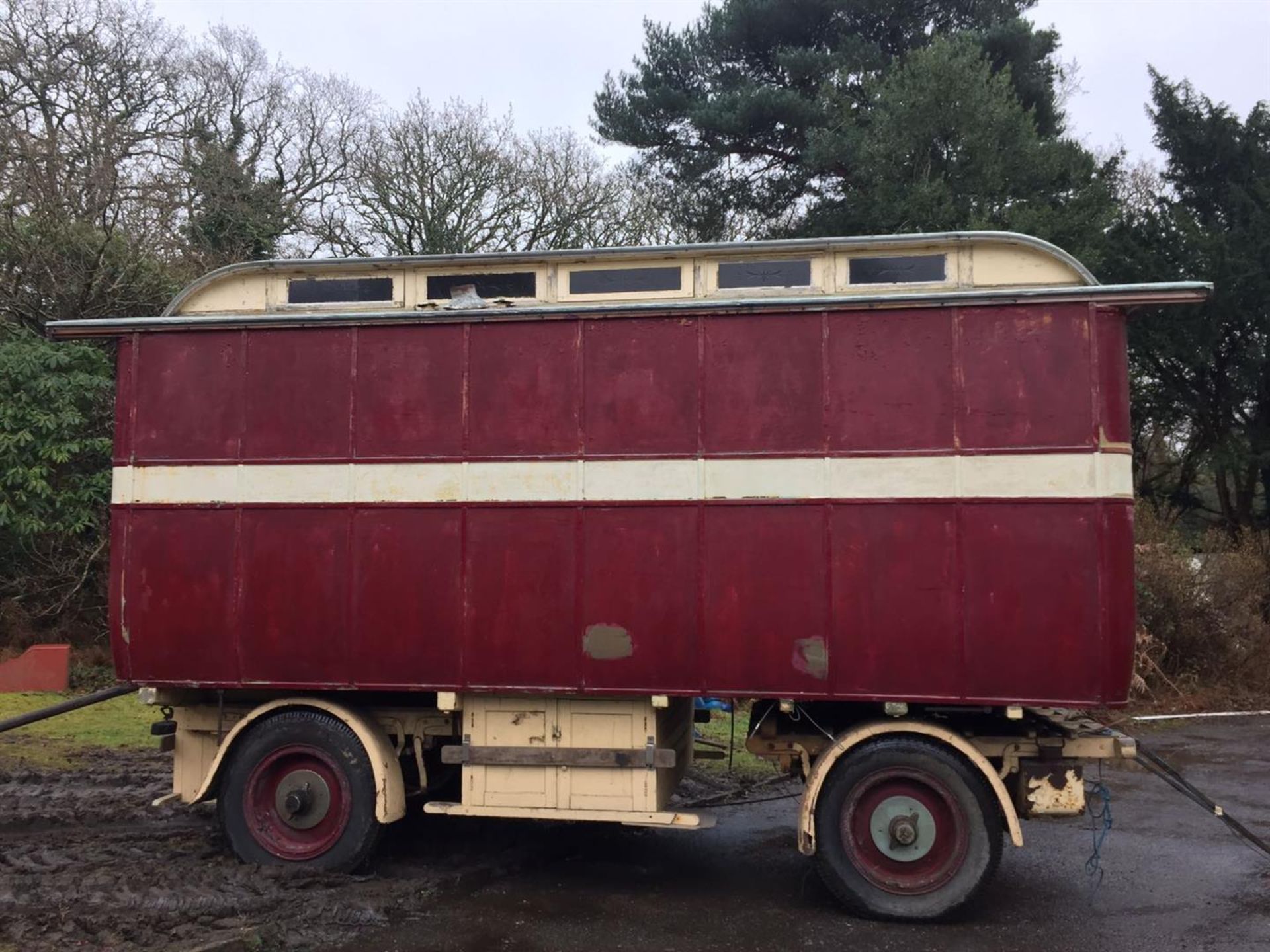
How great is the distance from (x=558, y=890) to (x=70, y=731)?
24.0 feet

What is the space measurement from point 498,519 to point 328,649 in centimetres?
134

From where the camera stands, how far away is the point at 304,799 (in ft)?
22.1

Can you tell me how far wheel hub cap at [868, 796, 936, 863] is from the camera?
20.1 ft

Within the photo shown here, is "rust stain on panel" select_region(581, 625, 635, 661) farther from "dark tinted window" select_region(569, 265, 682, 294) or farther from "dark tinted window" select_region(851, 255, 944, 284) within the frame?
"dark tinted window" select_region(851, 255, 944, 284)

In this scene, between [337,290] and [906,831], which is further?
[337,290]

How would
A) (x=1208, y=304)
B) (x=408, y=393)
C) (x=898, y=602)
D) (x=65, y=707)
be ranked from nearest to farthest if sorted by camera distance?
(x=898, y=602)
(x=408, y=393)
(x=65, y=707)
(x=1208, y=304)

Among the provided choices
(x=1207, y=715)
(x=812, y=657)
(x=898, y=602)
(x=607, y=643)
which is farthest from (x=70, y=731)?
(x=1207, y=715)

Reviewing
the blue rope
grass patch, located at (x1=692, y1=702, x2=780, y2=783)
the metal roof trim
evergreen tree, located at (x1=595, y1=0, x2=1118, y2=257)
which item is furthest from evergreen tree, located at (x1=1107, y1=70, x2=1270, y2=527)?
the metal roof trim

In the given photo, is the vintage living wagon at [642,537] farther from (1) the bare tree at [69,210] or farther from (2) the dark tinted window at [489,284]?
(1) the bare tree at [69,210]

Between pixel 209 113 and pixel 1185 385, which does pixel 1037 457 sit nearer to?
pixel 1185 385

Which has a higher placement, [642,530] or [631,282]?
[631,282]

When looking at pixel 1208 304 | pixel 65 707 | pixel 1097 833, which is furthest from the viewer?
pixel 1208 304

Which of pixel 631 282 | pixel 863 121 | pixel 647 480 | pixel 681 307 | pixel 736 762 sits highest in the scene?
pixel 863 121

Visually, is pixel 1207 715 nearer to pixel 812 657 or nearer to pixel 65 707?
pixel 812 657
